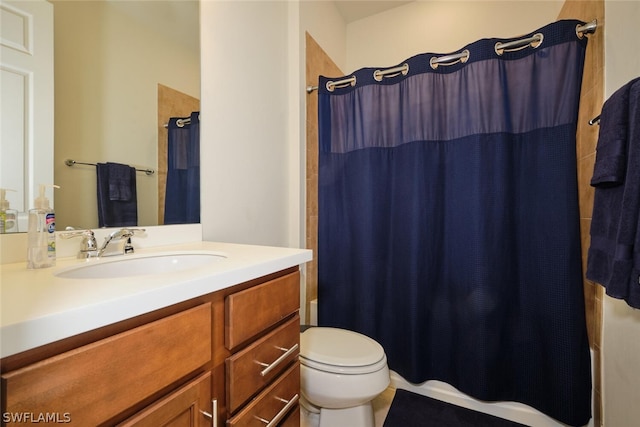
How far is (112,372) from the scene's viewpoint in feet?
1.32

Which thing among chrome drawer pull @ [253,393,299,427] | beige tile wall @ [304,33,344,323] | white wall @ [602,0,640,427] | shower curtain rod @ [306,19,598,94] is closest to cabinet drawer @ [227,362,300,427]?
chrome drawer pull @ [253,393,299,427]

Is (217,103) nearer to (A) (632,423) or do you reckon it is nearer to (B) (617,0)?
(B) (617,0)

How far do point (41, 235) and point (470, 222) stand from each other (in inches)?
63.4

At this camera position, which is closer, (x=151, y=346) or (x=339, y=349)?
(x=151, y=346)

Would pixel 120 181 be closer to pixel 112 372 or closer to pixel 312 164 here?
pixel 112 372

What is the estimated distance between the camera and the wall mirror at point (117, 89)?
79cm

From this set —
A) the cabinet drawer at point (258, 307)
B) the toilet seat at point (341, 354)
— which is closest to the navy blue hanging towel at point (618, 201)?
the toilet seat at point (341, 354)

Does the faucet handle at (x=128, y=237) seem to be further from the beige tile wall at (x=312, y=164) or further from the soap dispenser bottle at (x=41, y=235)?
the beige tile wall at (x=312, y=164)

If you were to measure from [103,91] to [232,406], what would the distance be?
1.00 metres

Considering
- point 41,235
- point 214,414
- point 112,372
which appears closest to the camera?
point 112,372

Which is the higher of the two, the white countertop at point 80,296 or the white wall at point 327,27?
the white wall at point 327,27

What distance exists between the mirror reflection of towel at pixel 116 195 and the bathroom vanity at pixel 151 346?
0.19 meters

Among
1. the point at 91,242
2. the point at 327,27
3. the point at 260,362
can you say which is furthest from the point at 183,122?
the point at 327,27

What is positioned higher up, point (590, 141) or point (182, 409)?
point (590, 141)
